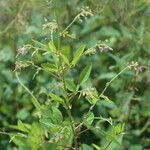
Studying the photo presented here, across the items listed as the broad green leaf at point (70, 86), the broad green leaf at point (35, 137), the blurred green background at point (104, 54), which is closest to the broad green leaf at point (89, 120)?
the broad green leaf at point (70, 86)

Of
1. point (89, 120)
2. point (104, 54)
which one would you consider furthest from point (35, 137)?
point (104, 54)

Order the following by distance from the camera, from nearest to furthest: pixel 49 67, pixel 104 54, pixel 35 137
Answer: pixel 49 67 < pixel 35 137 < pixel 104 54

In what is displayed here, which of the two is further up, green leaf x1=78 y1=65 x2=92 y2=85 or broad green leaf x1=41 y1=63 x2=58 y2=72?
broad green leaf x1=41 y1=63 x2=58 y2=72

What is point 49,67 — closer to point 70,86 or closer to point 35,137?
point 70,86

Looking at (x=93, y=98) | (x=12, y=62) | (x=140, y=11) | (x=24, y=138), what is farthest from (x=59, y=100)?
(x=12, y=62)

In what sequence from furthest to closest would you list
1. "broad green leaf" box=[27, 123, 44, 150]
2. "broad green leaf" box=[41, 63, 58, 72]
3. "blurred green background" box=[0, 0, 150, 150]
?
"blurred green background" box=[0, 0, 150, 150], "broad green leaf" box=[27, 123, 44, 150], "broad green leaf" box=[41, 63, 58, 72]

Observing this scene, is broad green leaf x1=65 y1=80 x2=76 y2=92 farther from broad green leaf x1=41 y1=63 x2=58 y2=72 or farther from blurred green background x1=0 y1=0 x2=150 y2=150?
blurred green background x1=0 y1=0 x2=150 y2=150

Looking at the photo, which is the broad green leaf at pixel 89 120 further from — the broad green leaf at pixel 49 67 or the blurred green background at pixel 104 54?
the blurred green background at pixel 104 54

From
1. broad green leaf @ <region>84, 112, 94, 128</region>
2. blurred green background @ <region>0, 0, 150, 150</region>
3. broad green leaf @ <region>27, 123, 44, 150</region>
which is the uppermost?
broad green leaf @ <region>84, 112, 94, 128</region>

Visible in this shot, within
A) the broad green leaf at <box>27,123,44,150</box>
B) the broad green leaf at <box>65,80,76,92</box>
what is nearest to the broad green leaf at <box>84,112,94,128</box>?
the broad green leaf at <box>65,80,76,92</box>
